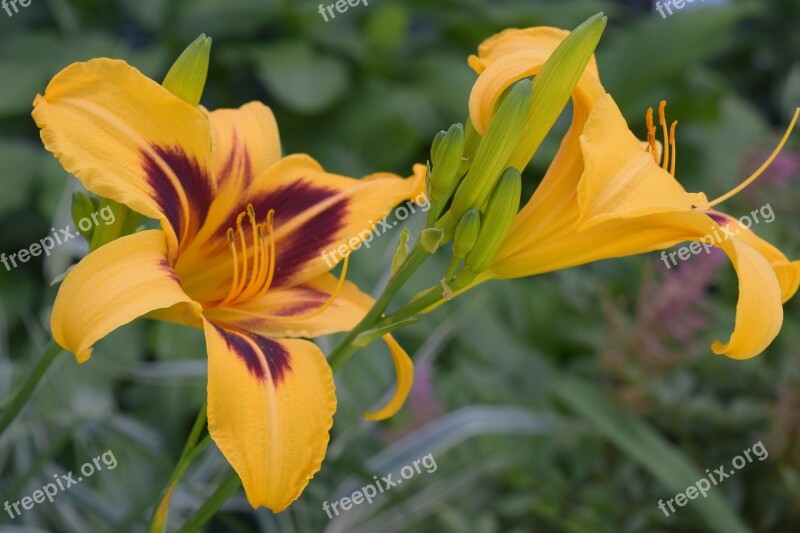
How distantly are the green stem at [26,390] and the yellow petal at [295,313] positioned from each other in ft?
0.38

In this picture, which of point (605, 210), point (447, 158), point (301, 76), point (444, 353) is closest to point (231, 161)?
point (447, 158)

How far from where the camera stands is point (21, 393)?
0.61 m

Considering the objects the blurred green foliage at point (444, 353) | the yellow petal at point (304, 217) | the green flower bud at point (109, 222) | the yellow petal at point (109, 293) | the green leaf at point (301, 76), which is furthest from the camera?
the green leaf at point (301, 76)

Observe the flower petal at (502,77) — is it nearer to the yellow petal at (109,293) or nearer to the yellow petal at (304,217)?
the yellow petal at (304,217)

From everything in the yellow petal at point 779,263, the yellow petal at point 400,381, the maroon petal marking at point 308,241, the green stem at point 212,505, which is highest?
the maroon petal marking at point 308,241

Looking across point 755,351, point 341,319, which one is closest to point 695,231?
point 755,351

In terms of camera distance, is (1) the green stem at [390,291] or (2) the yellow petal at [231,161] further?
(2) the yellow petal at [231,161]

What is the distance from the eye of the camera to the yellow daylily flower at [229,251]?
529mm

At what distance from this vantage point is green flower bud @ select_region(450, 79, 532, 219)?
1.85 feet

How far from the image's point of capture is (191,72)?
0.62m

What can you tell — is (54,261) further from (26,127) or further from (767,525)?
(767,525)

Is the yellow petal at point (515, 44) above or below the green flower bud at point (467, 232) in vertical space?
above

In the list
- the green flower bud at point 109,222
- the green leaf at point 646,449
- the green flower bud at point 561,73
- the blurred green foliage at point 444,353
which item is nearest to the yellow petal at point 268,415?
the green flower bud at point 109,222

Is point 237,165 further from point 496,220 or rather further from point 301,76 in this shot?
point 301,76
